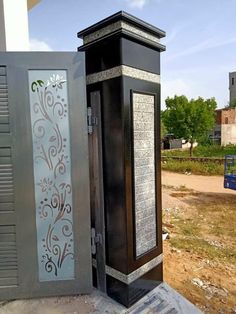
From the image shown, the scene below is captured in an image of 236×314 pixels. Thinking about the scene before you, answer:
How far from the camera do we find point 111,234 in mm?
2137

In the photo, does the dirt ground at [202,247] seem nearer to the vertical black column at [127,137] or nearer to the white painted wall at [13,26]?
the vertical black column at [127,137]

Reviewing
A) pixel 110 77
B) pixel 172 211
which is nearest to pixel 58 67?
pixel 110 77

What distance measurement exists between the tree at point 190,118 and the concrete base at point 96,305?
636 inches

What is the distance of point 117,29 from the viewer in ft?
6.13

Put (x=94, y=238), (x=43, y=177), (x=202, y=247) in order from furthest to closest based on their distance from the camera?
(x=202, y=247), (x=94, y=238), (x=43, y=177)

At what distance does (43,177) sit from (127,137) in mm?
742

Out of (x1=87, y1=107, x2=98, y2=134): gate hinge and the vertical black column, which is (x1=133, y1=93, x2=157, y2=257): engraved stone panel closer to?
the vertical black column

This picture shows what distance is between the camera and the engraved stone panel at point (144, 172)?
6.81 feet

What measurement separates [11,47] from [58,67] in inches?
50.9

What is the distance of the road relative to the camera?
9188mm

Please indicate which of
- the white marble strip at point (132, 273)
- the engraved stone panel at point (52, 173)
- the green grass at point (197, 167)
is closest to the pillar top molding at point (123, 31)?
the engraved stone panel at point (52, 173)

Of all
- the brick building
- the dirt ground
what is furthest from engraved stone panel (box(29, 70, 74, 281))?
the brick building

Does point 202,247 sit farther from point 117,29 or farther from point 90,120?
point 117,29

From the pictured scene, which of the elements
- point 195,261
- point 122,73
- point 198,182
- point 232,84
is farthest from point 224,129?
point 122,73
